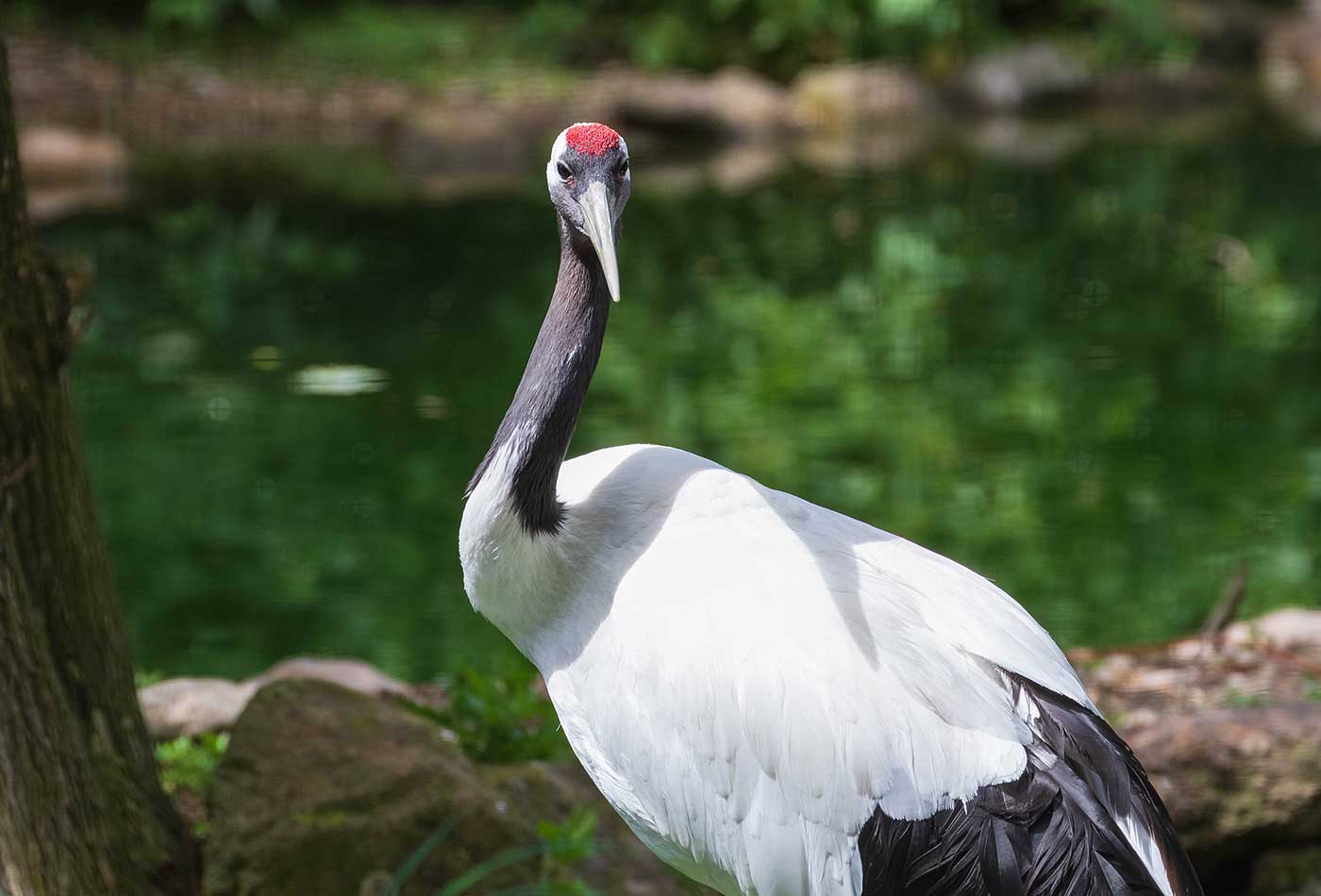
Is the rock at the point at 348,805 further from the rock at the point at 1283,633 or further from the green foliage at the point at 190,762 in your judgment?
the rock at the point at 1283,633

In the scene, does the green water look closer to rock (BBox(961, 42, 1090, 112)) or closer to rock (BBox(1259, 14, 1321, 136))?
rock (BBox(961, 42, 1090, 112))

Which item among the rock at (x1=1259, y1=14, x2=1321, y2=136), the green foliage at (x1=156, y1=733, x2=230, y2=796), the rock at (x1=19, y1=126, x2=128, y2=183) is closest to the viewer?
the green foliage at (x1=156, y1=733, x2=230, y2=796)

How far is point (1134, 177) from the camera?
13.2m

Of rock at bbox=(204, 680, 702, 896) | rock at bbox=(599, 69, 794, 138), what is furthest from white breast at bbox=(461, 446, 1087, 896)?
rock at bbox=(599, 69, 794, 138)

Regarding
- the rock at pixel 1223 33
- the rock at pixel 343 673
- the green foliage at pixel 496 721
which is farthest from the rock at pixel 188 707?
the rock at pixel 1223 33

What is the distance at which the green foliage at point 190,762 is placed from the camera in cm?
402

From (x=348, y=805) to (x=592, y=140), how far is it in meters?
1.51

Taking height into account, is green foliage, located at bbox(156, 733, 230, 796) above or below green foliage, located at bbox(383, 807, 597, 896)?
below

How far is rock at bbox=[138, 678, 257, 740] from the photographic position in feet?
14.4

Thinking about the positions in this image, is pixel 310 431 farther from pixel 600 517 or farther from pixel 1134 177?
pixel 1134 177

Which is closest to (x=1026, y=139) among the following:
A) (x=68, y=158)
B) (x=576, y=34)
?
(x=576, y=34)

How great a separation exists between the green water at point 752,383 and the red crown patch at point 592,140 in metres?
2.71

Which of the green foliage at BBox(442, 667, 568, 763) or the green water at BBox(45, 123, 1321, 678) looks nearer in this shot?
the green foliage at BBox(442, 667, 568, 763)

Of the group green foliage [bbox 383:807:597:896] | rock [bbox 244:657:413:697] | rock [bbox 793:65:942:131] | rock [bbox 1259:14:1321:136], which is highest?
rock [bbox 1259:14:1321:136]
